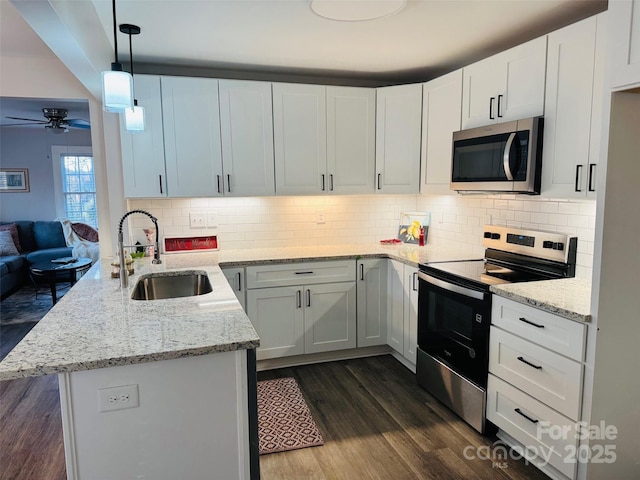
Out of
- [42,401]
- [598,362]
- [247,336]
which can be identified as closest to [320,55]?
[247,336]

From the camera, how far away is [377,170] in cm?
367

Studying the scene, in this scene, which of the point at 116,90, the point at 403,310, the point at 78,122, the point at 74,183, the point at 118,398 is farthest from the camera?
the point at 74,183

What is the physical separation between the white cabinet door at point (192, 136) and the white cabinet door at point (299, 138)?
470 mm

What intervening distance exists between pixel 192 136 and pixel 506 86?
2.18 meters

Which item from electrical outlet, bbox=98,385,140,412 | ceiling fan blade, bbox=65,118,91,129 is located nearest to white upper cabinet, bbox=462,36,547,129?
electrical outlet, bbox=98,385,140,412

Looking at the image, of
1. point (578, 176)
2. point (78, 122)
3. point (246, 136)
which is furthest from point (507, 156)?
point (78, 122)

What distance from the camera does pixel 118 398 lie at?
1.46 m

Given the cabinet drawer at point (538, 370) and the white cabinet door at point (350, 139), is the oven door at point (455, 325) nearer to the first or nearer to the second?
the cabinet drawer at point (538, 370)

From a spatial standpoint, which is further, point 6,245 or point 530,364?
point 6,245

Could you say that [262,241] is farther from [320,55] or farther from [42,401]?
[42,401]

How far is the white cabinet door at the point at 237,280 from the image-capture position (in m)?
3.18

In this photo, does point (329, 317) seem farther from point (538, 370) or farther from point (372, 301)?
point (538, 370)

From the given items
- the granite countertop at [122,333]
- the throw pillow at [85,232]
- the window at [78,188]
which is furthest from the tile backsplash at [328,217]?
the window at [78,188]

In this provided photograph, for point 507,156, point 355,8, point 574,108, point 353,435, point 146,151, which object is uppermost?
point 355,8
